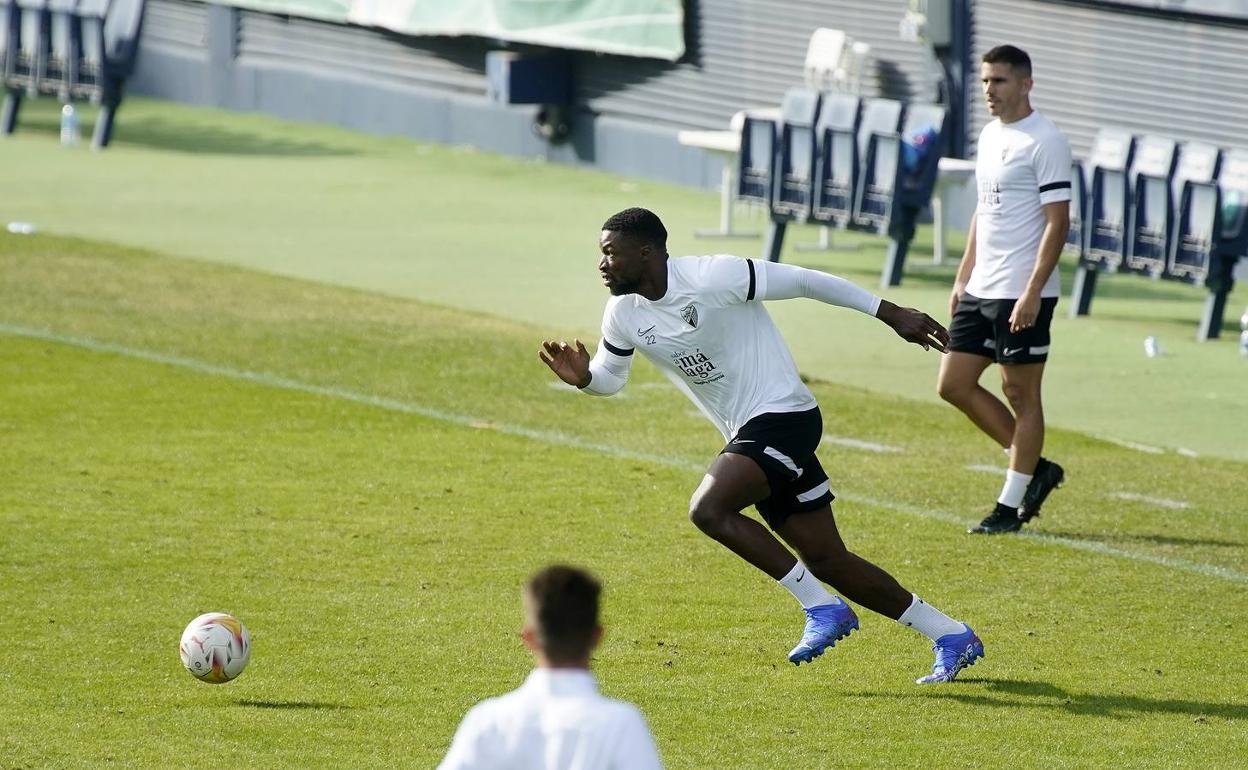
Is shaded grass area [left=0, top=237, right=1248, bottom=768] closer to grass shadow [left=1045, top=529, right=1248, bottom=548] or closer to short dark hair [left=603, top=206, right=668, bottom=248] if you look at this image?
grass shadow [left=1045, top=529, right=1248, bottom=548]

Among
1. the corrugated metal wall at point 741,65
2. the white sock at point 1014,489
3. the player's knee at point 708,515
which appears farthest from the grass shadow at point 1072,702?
the corrugated metal wall at point 741,65

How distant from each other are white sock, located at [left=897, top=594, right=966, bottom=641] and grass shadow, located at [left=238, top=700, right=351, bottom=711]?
195 cm

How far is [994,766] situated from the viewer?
20.6 ft

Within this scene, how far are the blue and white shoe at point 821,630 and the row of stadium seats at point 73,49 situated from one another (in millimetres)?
20348

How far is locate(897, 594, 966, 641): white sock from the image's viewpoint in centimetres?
707

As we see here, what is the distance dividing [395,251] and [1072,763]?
13.6 meters

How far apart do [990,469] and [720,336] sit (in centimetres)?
433

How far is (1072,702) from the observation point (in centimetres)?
693

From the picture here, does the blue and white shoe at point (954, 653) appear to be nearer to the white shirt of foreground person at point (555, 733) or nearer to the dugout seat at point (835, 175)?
the white shirt of foreground person at point (555, 733)

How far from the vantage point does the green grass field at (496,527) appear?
264 inches

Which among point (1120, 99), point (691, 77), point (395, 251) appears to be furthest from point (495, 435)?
point (691, 77)

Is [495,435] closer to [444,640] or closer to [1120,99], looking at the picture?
[444,640]

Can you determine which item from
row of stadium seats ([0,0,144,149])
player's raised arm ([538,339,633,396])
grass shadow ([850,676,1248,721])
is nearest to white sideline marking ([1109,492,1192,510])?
grass shadow ([850,676,1248,721])

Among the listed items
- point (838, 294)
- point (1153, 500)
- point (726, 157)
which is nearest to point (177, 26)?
point (726, 157)
